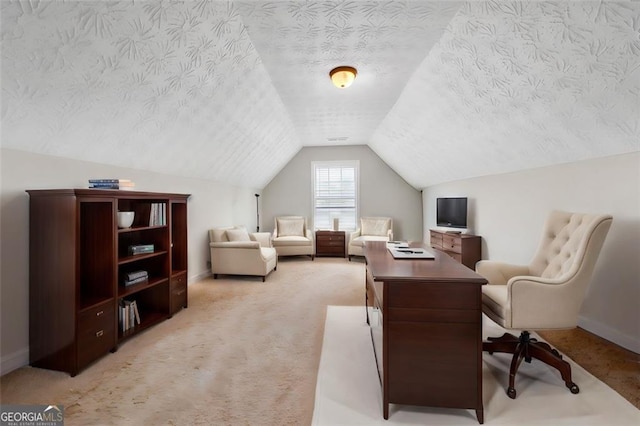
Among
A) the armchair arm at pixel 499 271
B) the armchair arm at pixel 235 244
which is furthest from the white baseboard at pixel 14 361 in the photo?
the armchair arm at pixel 499 271

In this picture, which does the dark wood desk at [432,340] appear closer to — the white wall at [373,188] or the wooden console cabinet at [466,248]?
the wooden console cabinet at [466,248]

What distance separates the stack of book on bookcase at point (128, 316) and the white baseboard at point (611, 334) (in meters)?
4.26

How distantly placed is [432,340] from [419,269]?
1.28 ft

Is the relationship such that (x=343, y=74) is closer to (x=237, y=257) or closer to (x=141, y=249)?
(x=141, y=249)

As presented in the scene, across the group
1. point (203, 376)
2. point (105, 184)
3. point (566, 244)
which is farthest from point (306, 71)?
point (203, 376)

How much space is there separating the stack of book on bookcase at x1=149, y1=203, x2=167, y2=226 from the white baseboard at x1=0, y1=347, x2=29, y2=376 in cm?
129

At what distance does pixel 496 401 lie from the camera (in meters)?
1.57

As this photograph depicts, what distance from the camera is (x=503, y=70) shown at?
6.91 feet

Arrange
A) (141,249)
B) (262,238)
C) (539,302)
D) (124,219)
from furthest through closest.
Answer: (262,238) < (141,249) < (124,219) < (539,302)

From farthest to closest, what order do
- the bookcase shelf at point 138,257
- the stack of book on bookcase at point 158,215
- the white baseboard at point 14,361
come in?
the stack of book on bookcase at point 158,215 < the bookcase shelf at point 138,257 < the white baseboard at point 14,361

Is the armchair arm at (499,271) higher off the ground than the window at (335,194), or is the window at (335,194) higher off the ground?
the window at (335,194)

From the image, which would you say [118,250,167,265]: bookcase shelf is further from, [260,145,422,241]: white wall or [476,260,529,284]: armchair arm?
[260,145,422,241]: white wall

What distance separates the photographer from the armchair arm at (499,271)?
220 cm

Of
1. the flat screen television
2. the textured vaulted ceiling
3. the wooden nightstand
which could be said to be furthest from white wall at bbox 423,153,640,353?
the wooden nightstand
